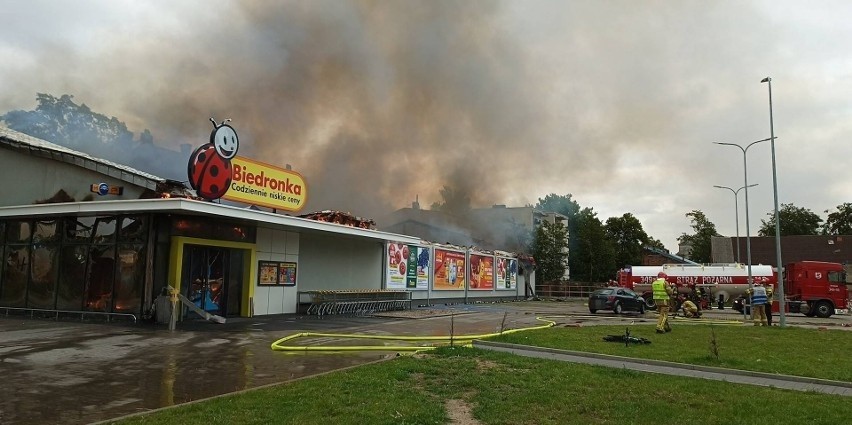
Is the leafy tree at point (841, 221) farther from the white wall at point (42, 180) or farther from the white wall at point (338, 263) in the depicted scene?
the white wall at point (42, 180)

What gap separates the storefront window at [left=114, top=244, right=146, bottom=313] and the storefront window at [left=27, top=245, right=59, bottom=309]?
125 inches

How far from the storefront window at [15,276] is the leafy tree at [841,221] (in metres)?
99.0

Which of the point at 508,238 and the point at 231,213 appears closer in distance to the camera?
the point at 231,213

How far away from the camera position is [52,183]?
66.6ft

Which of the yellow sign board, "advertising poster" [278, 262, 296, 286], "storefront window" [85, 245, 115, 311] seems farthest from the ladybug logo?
"advertising poster" [278, 262, 296, 286]

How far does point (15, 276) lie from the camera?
20344 millimetres

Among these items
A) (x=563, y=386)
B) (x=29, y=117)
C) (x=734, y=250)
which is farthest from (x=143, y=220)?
(x=734, y=250)

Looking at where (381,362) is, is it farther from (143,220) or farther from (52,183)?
(52,183)

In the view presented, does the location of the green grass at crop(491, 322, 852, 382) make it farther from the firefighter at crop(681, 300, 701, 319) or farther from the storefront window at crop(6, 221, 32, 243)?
the storefront window at crop(6, 221, 32, 243)

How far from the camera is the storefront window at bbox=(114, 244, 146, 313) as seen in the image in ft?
58.2

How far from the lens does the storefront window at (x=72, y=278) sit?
61.8ft

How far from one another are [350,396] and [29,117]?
48.5m

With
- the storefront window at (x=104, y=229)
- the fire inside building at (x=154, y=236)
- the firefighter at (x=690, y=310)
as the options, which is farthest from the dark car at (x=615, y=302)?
Answer: the storefront window at (x=104, y=229)

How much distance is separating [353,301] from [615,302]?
14.0 meters
